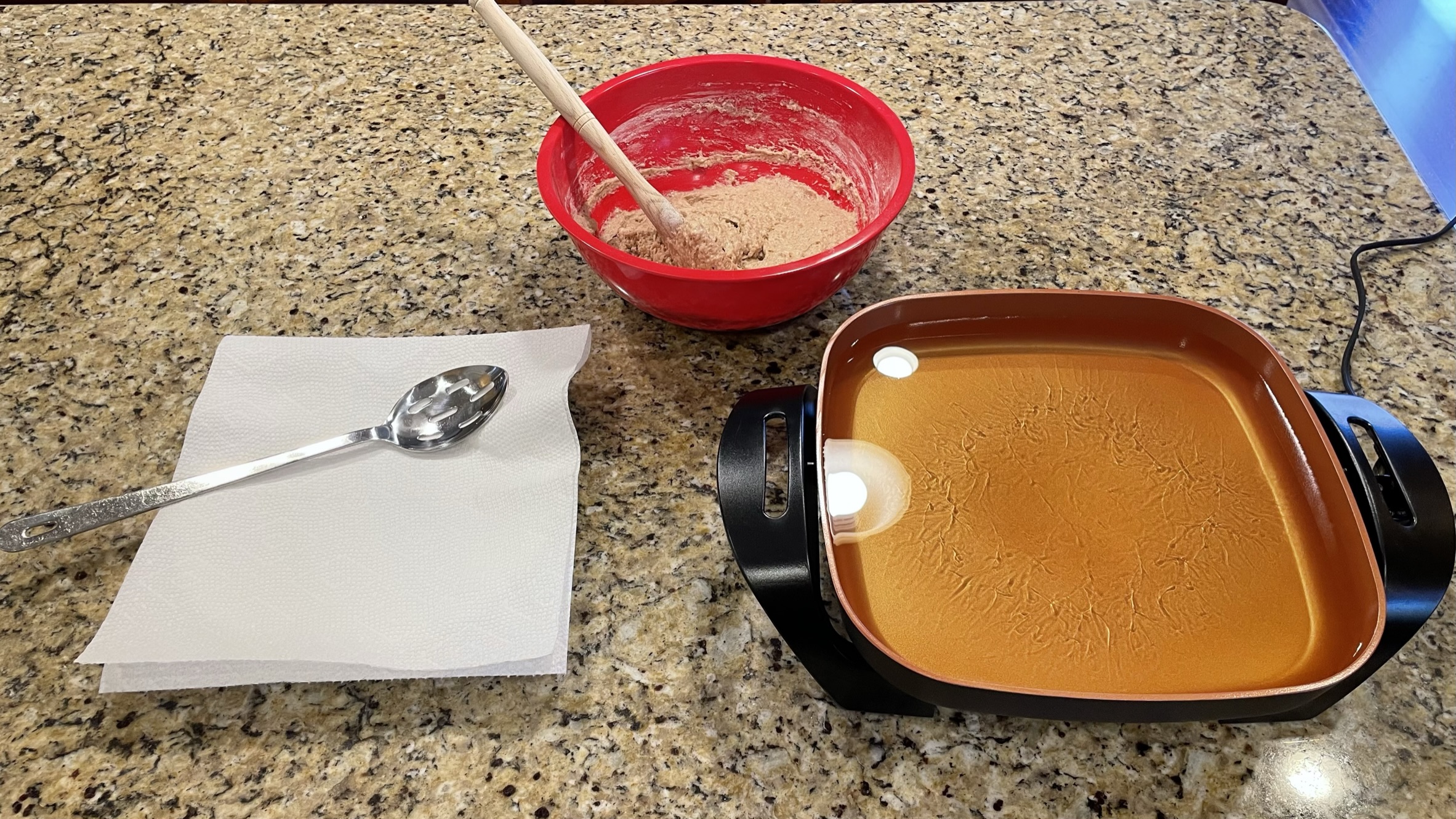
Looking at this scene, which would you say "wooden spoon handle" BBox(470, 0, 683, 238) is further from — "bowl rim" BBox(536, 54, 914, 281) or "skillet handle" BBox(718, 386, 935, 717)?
"skillet handle" BBox(718, 386, 935, 717)

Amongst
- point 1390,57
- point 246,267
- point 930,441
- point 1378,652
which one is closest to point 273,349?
point 246,267

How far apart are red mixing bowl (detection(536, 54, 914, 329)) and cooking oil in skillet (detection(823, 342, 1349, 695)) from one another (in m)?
0.12

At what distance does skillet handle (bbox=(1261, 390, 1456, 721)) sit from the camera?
498mm

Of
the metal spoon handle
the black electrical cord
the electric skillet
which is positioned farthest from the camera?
the black electrical cord

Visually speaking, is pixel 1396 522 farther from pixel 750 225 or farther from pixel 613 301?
pixel 613 301

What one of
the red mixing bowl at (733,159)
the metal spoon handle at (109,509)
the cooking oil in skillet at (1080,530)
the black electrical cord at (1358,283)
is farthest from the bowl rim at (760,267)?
the black electrical cord at (1358,283)

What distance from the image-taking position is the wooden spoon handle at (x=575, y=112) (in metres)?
0.67

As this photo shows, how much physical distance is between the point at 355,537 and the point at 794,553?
330 mm

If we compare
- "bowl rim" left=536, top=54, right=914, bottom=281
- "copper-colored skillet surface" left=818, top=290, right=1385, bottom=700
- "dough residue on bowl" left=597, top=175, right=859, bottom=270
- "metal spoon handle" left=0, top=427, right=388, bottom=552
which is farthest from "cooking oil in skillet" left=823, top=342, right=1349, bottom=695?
"metal spoon handle" left=0, top=427, right=388, bottom=552

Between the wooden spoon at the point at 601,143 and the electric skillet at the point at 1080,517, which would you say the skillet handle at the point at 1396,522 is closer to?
the electric skillet at the point at 1080,517

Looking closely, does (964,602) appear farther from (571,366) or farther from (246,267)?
(246,267)

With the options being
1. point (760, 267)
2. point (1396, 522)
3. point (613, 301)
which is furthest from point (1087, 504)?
point (613, 301)

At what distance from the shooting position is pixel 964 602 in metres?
0.50

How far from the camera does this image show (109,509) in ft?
1.96
